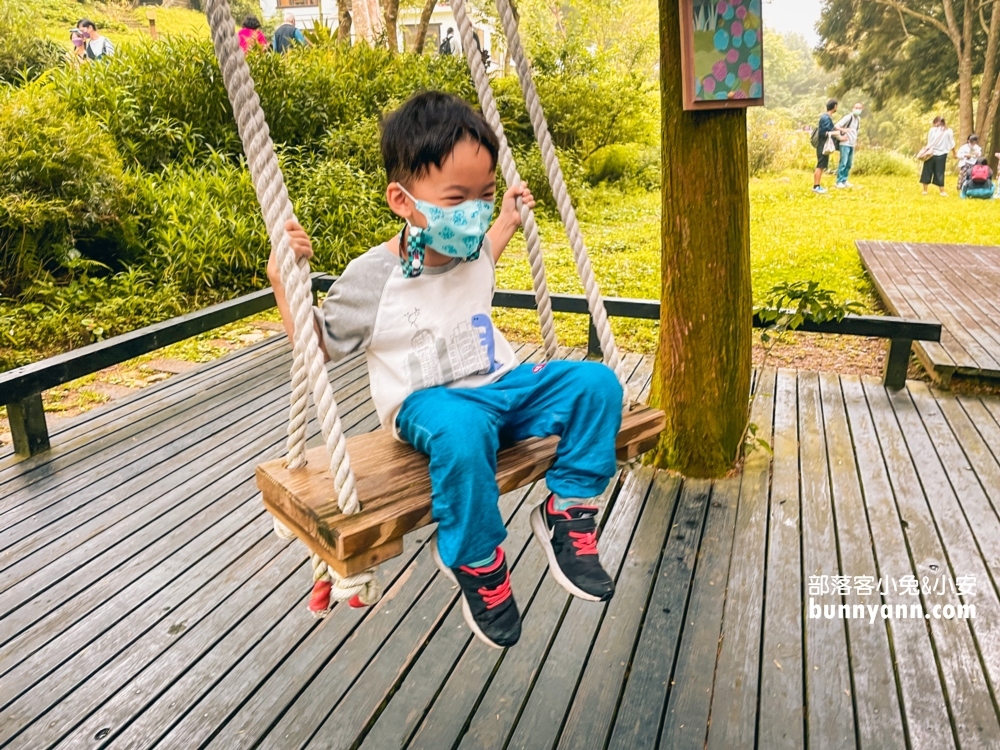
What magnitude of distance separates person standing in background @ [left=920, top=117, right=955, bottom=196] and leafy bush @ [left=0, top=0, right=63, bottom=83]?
1220cm

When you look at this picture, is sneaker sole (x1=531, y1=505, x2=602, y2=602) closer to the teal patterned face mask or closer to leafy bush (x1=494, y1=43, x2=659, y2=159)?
the teal patterned face mask

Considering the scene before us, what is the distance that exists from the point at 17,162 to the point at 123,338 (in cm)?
236

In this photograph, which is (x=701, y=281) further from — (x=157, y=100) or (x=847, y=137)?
(x=847, y=137)

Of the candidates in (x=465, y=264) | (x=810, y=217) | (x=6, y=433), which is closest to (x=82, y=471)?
(x=6, y=433)

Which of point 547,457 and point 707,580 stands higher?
point 547,457

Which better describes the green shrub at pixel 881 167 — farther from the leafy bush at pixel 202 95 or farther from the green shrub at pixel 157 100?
the green shrub at pixel 157 100

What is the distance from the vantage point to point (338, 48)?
8852mm

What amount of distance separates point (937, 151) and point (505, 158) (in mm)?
12187

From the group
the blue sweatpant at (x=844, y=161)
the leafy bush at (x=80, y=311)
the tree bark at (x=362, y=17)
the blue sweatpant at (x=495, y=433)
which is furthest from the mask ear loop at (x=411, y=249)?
the blue sweatpant at (x=844, y=161)

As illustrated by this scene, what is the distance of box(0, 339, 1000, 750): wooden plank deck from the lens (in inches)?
69.1

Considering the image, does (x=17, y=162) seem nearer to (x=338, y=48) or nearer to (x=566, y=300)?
(x=566, y=300)

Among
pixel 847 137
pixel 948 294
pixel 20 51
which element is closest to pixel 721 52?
pixel 948 294

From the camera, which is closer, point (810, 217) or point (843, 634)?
point (843, 634)

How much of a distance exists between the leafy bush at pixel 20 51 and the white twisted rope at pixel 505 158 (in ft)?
28.8
